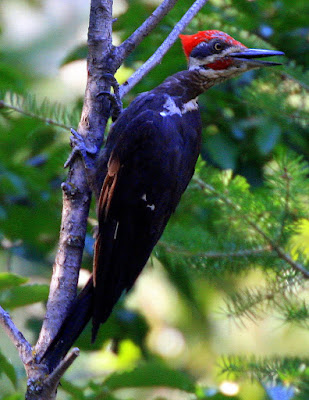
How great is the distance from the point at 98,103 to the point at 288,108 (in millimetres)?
826

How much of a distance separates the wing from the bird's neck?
0.44ft

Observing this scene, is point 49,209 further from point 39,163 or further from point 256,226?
point 256,226

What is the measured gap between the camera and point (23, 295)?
1.53 m

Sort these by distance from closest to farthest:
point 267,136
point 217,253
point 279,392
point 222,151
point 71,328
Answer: point 71,328 → point 279,392 → point 217,253 → point 267,136 → point 222,151

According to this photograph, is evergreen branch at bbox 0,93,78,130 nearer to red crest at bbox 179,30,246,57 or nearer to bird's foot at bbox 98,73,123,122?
bird's foot at bbox 98,73,123,122

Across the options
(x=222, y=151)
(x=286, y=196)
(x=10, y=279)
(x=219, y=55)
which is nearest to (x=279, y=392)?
(x=286, y=196)

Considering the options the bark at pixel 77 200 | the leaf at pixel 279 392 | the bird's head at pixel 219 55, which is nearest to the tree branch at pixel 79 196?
the bark at pixel 77 200

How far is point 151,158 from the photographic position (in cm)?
184

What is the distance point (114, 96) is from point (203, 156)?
2.64 feet

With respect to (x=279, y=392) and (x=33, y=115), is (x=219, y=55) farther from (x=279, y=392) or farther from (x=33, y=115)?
(x=279, y=392)

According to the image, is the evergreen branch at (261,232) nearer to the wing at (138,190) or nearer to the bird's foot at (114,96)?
the wing at (138,190)

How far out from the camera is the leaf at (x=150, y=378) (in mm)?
1626

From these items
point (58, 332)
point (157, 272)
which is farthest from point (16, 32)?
point (58, 332)

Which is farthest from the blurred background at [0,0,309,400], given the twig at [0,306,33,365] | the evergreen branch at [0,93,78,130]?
the twig at [0,306,33,365]
